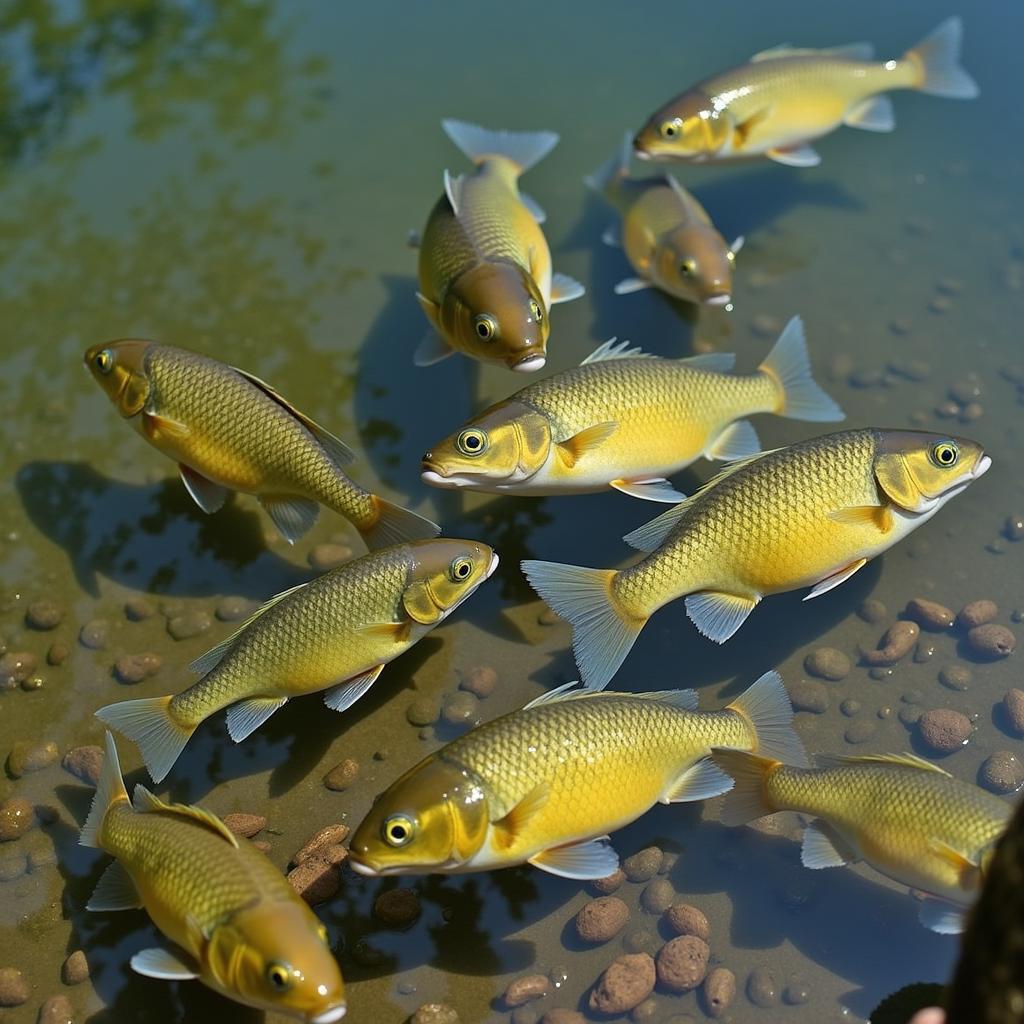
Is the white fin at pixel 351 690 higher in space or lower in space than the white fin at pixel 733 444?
lower

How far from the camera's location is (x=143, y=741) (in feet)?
15.7

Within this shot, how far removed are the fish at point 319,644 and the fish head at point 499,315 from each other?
1067 mm

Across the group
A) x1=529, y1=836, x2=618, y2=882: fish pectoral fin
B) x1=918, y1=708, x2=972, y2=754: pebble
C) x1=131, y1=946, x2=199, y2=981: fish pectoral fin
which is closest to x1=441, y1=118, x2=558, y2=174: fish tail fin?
x1=918, y1=708, x2=972, y2=754: pebble

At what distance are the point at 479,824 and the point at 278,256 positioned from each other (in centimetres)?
459

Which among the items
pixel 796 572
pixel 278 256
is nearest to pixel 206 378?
pixel 278 256

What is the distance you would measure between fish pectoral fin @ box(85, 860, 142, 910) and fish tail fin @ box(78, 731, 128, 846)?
0.42 feet

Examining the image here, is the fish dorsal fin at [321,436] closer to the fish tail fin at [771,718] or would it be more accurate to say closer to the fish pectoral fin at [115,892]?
the fish pectoral fin at [115,892]

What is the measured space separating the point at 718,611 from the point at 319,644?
1.62 meters

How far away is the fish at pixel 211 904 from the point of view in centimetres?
370

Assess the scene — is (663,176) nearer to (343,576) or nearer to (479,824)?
(343,576)

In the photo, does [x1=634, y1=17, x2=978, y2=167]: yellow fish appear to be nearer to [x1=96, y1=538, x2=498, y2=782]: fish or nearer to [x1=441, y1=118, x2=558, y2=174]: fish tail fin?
[x1=441, y1=118, x2=558, y2=174]: fish tail fin

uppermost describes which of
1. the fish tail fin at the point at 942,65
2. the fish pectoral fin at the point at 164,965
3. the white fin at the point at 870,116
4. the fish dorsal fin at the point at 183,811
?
the fish tail fin at the point at 942,65

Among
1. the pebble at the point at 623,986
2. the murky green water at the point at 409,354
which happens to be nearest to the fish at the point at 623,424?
the murky green water at the point at 409,354

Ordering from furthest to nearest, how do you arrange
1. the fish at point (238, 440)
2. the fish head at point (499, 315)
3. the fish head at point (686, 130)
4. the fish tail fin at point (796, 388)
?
the fish head at point (686, 130) → the fish tail fin at point (796, 388) → the fish head at point (499, 315) → the fish at point (238, 440)
